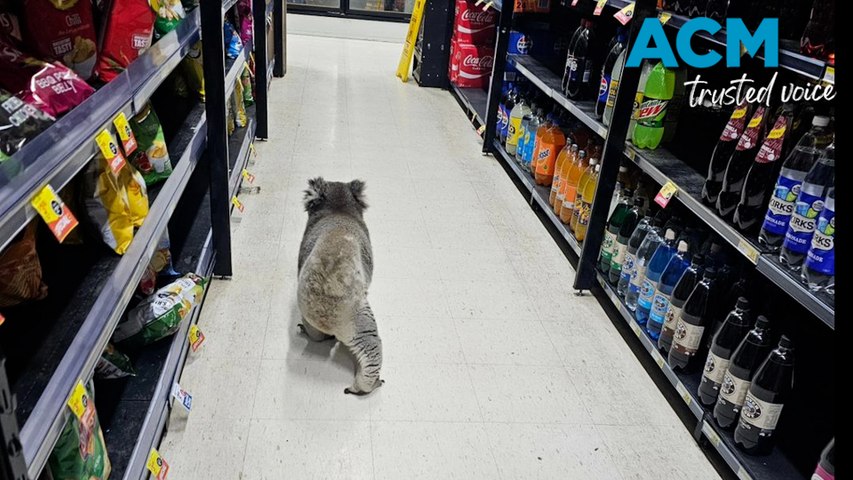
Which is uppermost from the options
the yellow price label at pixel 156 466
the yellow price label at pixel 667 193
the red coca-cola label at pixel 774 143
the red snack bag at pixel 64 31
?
the red snack bag at pixel 64 31

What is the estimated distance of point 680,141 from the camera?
120 inches

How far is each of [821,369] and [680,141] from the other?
1190mm

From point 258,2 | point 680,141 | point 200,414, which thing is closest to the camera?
point 200,414

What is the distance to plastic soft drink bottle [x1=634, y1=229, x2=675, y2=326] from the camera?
100 inches

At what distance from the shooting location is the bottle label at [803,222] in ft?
6.11

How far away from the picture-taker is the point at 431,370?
8.46ft

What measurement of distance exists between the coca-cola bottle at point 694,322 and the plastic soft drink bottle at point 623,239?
525 millimetres

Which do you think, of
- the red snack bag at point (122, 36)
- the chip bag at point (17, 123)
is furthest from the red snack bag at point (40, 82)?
the red snack bag at point (122, 36)

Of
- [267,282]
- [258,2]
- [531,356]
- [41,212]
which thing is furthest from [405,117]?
[41,212]

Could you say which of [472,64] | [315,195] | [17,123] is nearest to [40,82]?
[17,123]

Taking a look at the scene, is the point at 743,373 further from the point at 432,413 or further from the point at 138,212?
the point at 138,212

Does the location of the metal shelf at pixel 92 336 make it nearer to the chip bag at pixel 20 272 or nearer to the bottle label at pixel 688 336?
the chip bag at pixel 20 272

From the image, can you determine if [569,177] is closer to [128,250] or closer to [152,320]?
[152,320]

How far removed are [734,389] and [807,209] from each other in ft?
1.99
